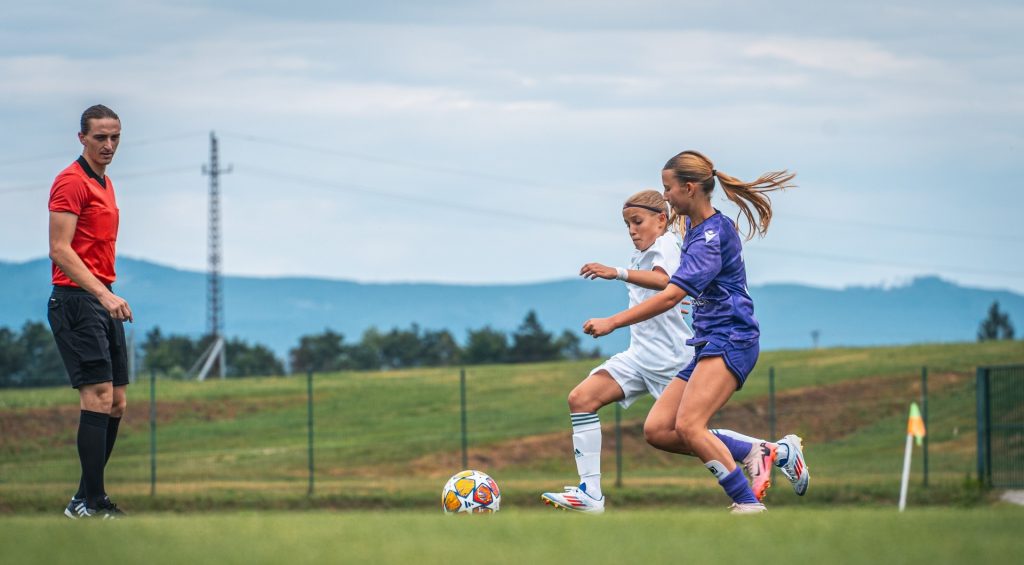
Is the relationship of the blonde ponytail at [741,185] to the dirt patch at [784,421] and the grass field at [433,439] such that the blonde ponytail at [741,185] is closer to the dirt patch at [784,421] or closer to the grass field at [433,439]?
the grass field at [433,439]

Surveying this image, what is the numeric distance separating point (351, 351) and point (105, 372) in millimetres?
54250

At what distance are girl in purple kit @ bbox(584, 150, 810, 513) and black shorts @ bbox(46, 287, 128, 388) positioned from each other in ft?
9.46

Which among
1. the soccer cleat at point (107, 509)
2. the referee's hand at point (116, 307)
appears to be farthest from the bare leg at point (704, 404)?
the soccer cleat at point (107, 509)

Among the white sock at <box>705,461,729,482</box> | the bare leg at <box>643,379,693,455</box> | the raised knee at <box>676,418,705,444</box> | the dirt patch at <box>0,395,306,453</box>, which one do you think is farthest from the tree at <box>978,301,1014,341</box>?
the raised knee at <box>676,418,705,444</box>

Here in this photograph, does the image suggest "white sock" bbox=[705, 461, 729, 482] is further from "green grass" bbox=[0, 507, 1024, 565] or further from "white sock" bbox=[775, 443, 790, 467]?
"green grass" bbox=[0, 507, 1024, 565]

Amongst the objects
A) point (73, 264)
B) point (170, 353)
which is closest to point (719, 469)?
point (73, 264)

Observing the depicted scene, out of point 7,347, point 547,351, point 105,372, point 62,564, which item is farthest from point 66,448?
point 547,351

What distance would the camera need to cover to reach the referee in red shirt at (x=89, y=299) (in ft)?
27.7

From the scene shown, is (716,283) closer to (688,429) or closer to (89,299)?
(688,429)

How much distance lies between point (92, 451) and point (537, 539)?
3.79 meters

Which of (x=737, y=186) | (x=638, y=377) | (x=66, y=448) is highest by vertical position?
(x=737, y=186)

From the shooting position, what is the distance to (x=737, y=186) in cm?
872

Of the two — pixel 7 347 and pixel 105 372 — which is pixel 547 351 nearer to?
pixel 7 347

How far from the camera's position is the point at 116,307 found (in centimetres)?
812
